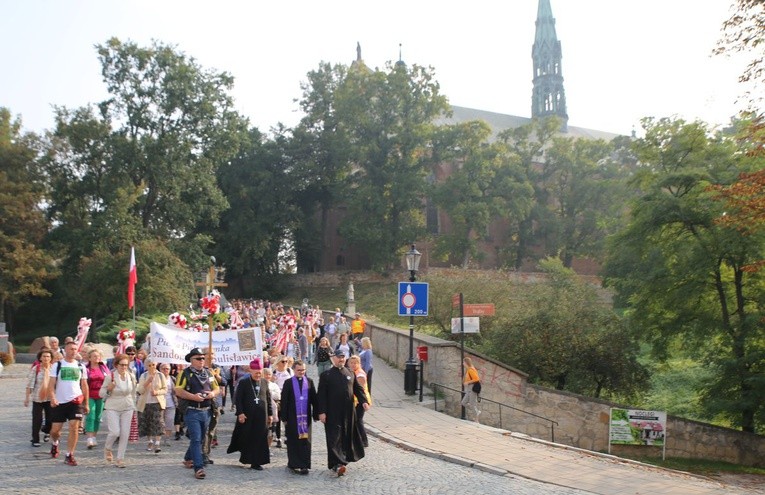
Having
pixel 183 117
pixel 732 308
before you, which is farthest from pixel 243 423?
pixel 183 117

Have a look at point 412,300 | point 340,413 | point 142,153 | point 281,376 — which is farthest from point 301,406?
point 142,153

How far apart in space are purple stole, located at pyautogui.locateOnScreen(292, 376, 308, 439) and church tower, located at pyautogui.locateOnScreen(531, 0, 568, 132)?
90.1 metres

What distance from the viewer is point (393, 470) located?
35.2ft

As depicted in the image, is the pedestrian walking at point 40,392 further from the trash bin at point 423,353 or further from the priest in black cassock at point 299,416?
the trash bin at point 423,353

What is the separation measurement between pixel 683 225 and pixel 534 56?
81.1 metres

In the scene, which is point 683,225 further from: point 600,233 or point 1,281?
point 600,233

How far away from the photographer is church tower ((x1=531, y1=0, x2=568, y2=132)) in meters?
97.1

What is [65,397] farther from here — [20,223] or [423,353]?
[20,223]

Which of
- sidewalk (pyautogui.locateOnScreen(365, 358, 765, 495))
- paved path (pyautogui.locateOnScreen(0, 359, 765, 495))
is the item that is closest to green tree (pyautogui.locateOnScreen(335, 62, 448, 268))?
sidewalk (pyautogui.locateOnScreen(365, 358, 765, 495))

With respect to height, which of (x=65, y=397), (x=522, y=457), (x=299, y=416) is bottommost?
(x=522, y=457)

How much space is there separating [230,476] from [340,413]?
1.65 meters

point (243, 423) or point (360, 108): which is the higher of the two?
point (360, 108)

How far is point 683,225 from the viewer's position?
22.1 m

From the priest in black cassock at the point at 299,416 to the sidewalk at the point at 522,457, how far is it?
250 centimetres
